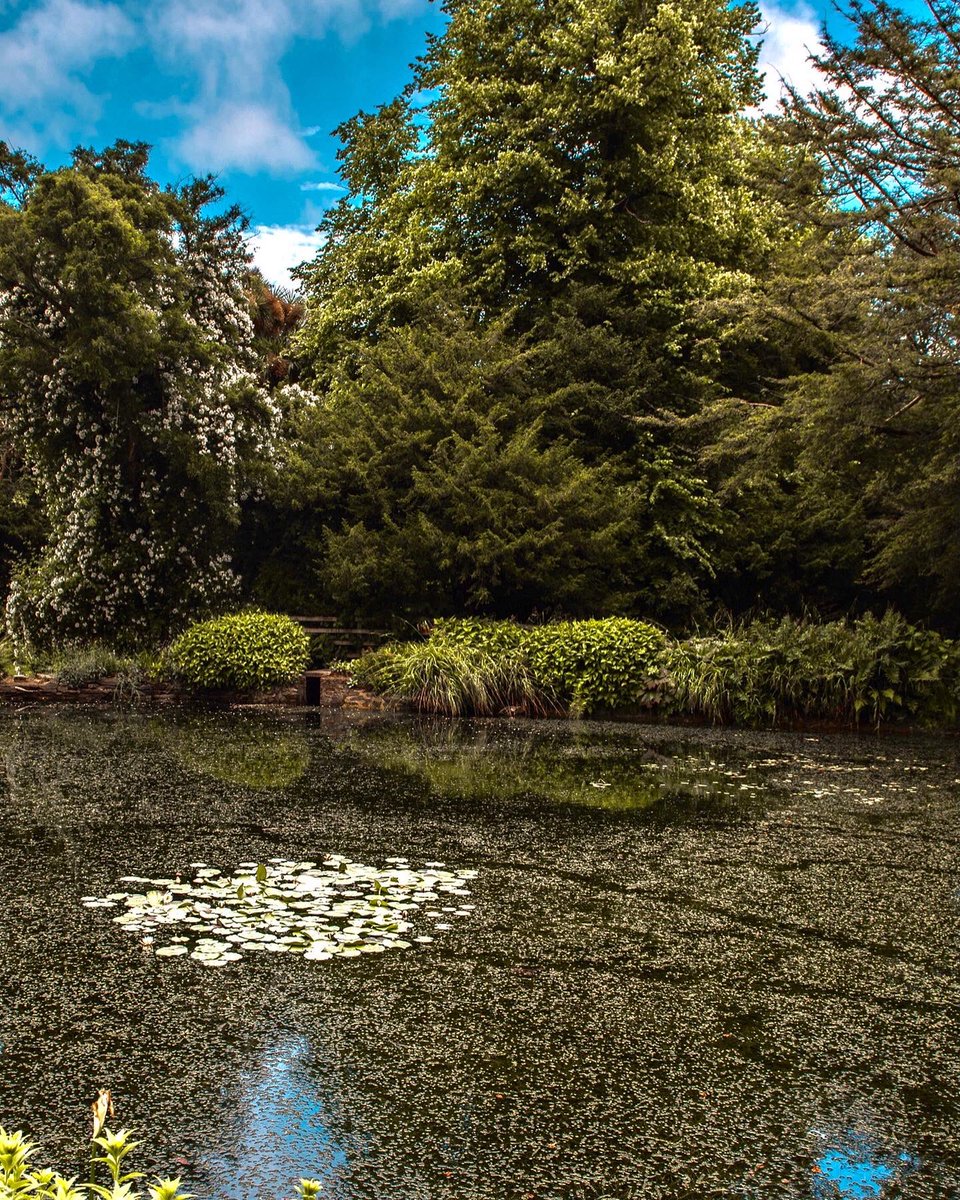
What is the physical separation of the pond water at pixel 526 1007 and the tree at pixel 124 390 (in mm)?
8337

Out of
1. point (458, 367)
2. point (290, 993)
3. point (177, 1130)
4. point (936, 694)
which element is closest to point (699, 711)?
point (936, 694)

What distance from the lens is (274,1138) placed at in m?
2.66

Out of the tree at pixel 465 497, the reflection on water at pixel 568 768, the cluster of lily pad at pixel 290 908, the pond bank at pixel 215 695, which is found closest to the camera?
the cluster of lily pad at pixel 290 908

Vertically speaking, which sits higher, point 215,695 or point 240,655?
point 240,655

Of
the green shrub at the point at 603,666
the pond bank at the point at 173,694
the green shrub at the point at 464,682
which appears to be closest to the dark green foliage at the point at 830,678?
the green shrub at the point at 603,666

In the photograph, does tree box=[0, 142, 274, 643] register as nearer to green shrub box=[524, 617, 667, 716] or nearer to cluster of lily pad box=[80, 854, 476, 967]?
green shrub box=[524, 617, 667, 716]

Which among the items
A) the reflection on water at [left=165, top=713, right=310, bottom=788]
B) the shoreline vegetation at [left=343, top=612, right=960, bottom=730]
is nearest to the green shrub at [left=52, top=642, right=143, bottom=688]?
the reflection on water at [left=165, top=713, right=310, bottom=788]

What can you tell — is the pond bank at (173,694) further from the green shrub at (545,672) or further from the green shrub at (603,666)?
the green shrub at (603,666)

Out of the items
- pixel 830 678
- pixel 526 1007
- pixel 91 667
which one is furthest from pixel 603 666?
pixel 526 1007

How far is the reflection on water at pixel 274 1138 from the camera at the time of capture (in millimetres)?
2461

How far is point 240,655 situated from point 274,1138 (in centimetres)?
1141

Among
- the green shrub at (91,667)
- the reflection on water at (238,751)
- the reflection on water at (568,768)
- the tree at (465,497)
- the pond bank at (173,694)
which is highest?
the tree at (465,497)

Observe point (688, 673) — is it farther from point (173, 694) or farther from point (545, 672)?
point (173, 694)

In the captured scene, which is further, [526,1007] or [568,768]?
[568,768]
